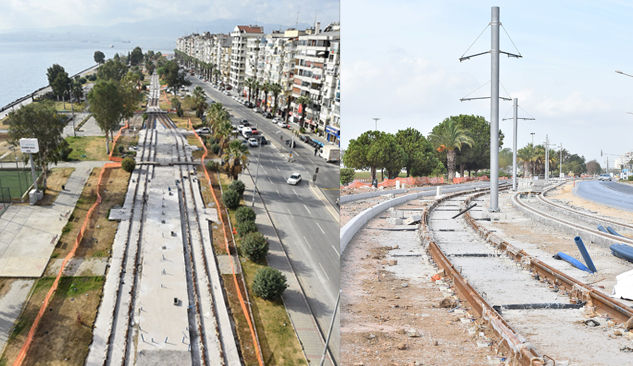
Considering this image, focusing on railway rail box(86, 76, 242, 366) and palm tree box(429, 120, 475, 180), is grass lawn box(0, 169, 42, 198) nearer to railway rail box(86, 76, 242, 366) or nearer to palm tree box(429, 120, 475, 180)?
railway rail box(86, 76, 242, 366)

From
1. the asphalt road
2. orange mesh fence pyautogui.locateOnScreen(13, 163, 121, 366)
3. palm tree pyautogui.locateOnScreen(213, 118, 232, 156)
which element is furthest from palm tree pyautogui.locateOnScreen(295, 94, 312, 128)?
orange mesh fence pyautogui.locateOnScreen(13, 163, 121, 366)

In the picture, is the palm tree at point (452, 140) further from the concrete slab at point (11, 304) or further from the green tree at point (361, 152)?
the concrete slab at point (11, 304)

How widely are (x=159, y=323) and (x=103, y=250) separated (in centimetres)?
934

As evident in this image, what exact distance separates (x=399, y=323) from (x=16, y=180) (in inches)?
1597

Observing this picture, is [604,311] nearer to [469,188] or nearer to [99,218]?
[99,218]

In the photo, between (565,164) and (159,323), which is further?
(565,164)

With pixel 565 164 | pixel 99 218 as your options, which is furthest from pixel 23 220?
pixel 565 164

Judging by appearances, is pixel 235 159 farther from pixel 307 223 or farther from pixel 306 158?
pixel 306 158

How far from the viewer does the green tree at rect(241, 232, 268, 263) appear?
93.6ft

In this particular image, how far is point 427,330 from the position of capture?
33.3 feet

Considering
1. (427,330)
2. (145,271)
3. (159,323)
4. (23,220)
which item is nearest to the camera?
A: (427,330)

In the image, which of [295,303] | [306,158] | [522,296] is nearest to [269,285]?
[295,303]

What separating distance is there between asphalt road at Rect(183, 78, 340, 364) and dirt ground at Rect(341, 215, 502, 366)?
1.16m

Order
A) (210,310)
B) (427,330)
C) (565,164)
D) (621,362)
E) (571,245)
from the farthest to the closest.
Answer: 1. (565,164)
2. (210,310)
3. (571,245)
4. (427,330)
5. (621,362)
